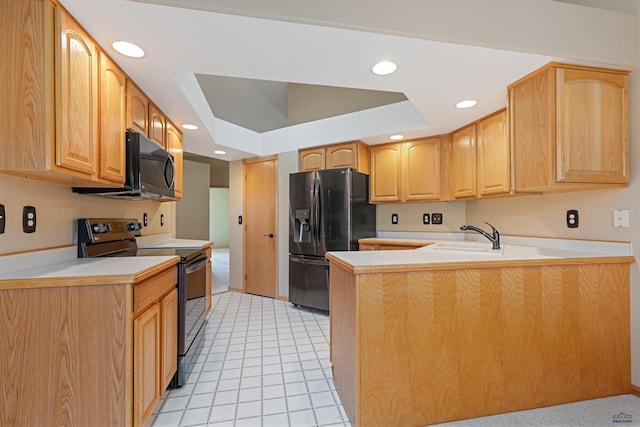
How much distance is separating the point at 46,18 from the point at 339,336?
6.72ft

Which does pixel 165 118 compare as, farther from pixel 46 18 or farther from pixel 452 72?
pixel 452 72

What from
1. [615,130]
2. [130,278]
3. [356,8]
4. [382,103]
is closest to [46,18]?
[130,278]

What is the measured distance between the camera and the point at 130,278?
1254mm

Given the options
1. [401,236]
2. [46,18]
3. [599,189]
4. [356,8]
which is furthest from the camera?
[401,236]

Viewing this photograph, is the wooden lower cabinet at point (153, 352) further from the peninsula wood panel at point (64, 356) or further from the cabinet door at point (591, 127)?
the cabinet door at point (591, 127)

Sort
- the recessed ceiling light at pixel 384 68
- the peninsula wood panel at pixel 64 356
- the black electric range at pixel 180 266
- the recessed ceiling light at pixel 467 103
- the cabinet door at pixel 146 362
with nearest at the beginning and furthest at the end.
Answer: the peninsula wood panel at pixel 64 356 < the cabinet door at pixel 146 362 < the recessed ceiling light at pixel 384 68 < the black electric range at pixel 180 266 < the recessed ceiling light at pixel 467 103

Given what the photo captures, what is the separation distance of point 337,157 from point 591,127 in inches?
90.1

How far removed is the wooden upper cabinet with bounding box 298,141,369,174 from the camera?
3.48 metres

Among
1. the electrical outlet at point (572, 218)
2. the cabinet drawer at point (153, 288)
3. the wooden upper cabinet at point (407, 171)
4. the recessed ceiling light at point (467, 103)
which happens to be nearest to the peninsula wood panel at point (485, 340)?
the electrical outlet at point (572, 218)

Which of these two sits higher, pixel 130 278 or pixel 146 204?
pixel 146 204

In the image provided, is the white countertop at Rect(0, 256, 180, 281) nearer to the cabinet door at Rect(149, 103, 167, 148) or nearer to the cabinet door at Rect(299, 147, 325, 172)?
the cabinet door at Rect(149, 103, 167, 148)

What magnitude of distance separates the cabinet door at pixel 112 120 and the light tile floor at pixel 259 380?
1.39m

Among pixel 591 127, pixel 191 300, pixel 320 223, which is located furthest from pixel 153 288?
pixel 591 127

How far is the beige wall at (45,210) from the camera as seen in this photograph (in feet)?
4.55
